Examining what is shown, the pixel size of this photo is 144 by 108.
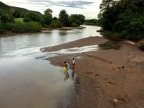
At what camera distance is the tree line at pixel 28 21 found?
91.1 m

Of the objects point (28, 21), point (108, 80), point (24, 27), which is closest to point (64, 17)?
point (28, 21)

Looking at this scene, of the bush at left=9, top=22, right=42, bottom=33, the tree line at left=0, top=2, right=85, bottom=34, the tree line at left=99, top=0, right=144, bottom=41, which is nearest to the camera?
the tree line at left=99, top=0, right=144, bottom=41

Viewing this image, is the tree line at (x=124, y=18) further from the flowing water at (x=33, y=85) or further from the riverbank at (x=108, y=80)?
the flowing water at (x=33, y=85)

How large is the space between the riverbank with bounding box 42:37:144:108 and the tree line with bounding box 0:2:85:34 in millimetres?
52278

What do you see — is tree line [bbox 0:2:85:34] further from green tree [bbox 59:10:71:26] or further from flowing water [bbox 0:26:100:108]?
flowing water [bbox 0:26:100:108]

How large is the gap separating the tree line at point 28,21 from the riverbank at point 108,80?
52278 millimetres

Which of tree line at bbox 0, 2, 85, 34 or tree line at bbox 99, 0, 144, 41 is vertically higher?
tree line at bbox 99, 0, 144, 41

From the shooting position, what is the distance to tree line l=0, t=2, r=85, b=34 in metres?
91.1

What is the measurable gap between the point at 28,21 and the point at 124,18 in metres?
53.1

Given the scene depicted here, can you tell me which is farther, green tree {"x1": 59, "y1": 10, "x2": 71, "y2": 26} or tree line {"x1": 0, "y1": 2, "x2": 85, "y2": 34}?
green tree {"x1": 59, "y1": 10, "x2": 71, "y2": 26}

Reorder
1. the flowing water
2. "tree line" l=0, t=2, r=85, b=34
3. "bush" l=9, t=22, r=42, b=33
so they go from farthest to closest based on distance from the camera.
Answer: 1. "tree line" l=0, t=2, r=85, b=34
2. "bush" l=9, t=22, r=42, b=33
3. the flowing water

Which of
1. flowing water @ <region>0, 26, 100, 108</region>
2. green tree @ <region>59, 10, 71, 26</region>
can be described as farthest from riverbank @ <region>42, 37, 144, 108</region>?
green tree @ <region>59, 10, 71, 26</region>

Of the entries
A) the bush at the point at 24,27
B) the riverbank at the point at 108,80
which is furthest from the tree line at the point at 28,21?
the riverbank at the point at 108,80

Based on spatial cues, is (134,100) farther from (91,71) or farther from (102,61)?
(102,61)
